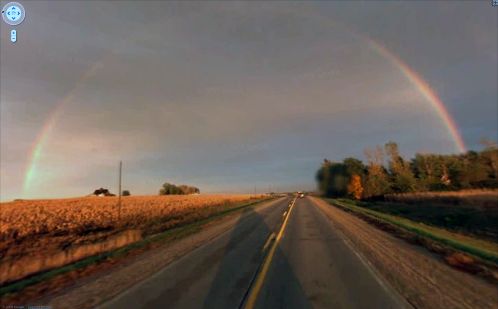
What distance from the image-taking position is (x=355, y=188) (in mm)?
102875

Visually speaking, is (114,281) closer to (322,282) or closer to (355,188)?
(322,282)

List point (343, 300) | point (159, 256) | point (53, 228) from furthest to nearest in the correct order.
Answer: point (53, 228) → point (159, 256) → point (343, 300)

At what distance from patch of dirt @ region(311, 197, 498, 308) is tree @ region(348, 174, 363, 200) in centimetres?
8723

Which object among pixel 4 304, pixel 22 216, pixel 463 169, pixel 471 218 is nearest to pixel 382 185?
pixel 463 169

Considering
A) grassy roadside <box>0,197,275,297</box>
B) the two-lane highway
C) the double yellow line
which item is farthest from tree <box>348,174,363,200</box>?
the double yellow line

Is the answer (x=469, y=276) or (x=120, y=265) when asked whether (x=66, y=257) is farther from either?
(x=469, y=276)

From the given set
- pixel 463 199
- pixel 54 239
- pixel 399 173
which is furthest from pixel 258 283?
pixel 399 173

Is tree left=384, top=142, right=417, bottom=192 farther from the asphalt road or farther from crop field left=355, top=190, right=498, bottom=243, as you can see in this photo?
the asphalt road

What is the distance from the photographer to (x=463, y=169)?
91750mm

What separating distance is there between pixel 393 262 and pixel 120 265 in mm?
8272

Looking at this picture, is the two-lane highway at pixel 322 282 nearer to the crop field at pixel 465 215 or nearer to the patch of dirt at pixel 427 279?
the patch of dirt at pixel 427 279

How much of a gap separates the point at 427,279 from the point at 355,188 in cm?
9519

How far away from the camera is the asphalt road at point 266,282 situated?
8109 millimetres

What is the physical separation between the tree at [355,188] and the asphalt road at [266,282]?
8833 centimetres
